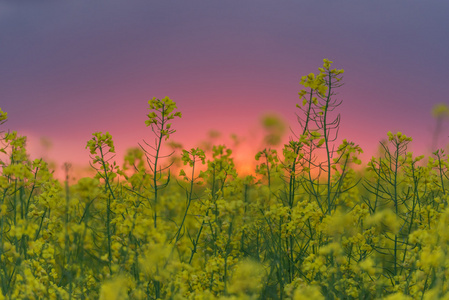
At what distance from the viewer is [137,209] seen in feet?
10.0

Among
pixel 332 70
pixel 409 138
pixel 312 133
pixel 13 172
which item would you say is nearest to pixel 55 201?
pixel 13 172

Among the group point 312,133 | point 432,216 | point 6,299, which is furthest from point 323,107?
point 6,299

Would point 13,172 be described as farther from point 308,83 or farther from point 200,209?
point 308,83

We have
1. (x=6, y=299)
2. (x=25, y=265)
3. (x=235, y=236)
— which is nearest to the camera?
(x=25, y=265)

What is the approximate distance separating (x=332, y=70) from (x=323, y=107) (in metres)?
0.35

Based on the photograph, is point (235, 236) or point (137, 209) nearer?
point (137, 209)

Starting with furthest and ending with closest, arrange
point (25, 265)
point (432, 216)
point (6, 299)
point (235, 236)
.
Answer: point (235, 236)
point (432, 216)
point (6, 299)
point (25, 265)

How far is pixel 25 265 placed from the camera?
284 cm

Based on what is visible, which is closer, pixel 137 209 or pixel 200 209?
pixel 137 209

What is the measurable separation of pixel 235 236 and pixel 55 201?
1.75 meters

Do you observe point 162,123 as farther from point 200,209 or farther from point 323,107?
point 323,107

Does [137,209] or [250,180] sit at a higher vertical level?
[250,180]

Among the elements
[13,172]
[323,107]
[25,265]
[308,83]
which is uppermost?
[308,83]

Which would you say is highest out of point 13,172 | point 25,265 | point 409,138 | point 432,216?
point 409,138
